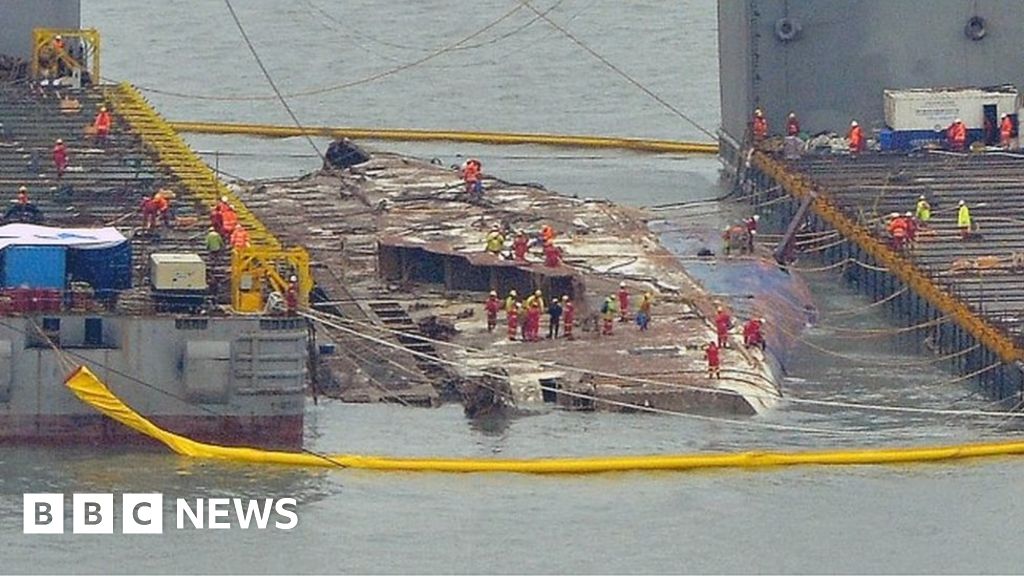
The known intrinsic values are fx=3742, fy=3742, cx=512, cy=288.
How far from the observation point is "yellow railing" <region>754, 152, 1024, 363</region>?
261 feet

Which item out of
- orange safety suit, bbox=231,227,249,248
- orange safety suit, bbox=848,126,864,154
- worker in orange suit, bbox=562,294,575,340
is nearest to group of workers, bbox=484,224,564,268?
worker in orange suit, bbox=562,294,575,340

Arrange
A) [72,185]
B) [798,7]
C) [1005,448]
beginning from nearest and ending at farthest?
[1005,448], [72,185], [798,7]

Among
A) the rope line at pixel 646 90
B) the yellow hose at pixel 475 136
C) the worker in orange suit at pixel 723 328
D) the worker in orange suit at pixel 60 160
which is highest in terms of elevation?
the rope line at pixel 646 90

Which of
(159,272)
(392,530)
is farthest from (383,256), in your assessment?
(392,530)

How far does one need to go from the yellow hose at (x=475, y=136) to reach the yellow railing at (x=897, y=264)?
15028 mm

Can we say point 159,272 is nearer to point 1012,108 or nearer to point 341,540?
point 341,540

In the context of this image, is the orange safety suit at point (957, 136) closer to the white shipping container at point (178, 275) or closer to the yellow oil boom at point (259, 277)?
the yellow oil boom at point (259, 277)

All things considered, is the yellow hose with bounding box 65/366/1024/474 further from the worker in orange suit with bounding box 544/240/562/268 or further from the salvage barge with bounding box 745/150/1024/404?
the worker in orange suit with bounding box 544/240/562/268

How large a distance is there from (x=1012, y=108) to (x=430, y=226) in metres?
20.3

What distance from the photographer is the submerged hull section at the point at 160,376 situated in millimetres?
71812

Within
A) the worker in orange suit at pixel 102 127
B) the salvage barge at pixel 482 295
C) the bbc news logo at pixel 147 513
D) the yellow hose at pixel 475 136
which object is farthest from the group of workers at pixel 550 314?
the yellow hose at pixel 475 136

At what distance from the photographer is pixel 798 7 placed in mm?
109188

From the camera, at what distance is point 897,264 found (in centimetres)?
8994

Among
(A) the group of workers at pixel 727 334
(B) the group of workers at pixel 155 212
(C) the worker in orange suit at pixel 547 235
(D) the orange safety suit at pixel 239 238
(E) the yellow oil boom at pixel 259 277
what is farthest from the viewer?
(C) the worker in orange suit at pixel 547 235
